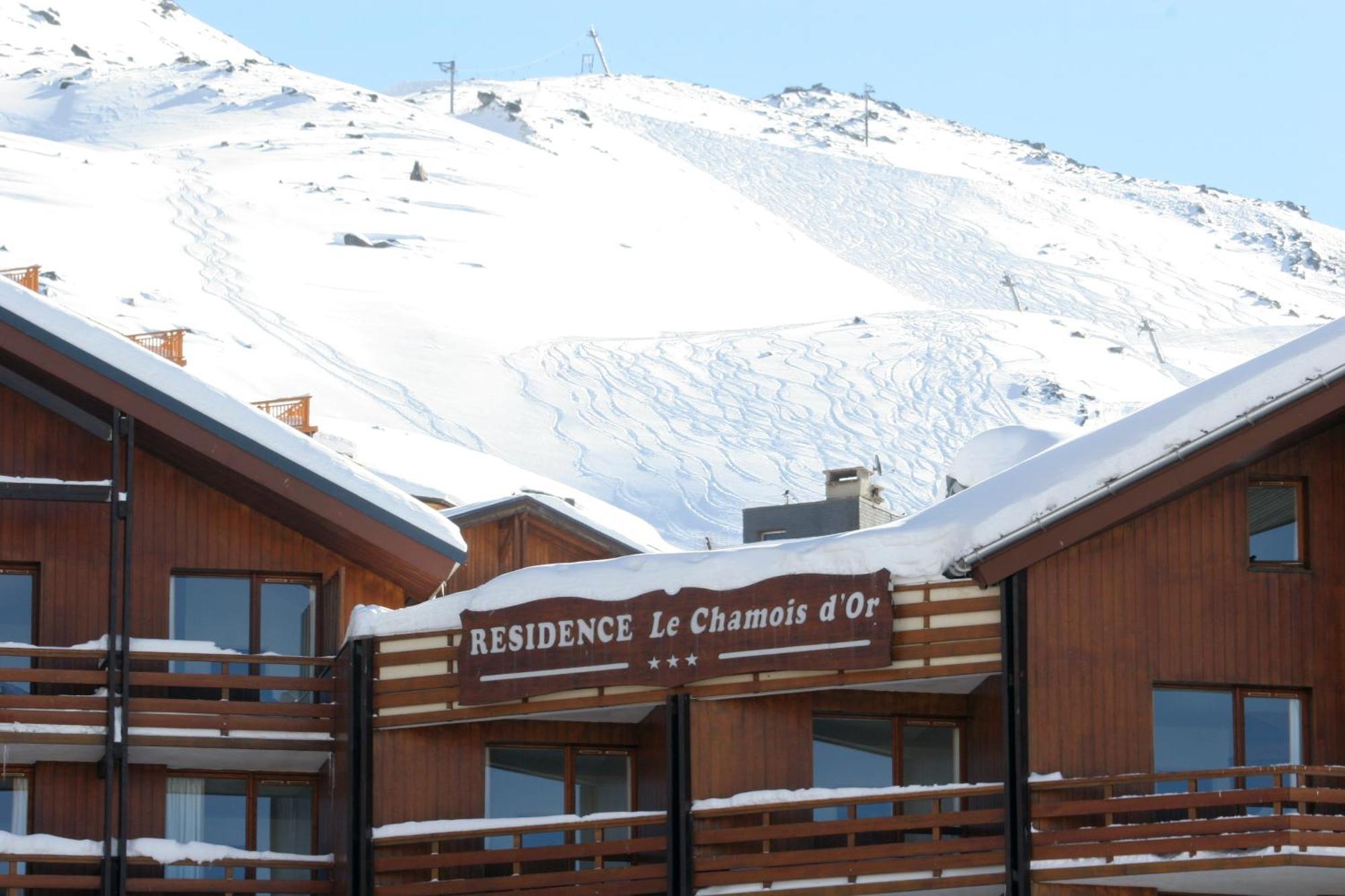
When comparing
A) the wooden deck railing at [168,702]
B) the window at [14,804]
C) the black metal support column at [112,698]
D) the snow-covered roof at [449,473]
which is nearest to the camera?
the black metal support column at [112,698]

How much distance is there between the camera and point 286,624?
27.1 meters

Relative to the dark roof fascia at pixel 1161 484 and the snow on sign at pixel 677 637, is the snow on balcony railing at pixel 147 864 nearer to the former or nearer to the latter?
the snow on sign at pixel 677 637

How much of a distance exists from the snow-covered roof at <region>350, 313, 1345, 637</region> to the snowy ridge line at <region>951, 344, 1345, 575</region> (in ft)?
0.07

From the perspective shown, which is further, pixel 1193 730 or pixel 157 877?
pixel 157 877

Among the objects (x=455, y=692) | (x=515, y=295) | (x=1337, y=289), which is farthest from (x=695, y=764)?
(x=1337, y=289)

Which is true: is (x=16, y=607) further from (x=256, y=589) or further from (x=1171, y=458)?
(x=1171, y=458)

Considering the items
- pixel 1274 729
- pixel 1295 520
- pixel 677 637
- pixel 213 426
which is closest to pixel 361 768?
pixel 677 637

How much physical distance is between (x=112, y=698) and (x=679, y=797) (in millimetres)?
6238

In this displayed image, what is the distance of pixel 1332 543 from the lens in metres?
24.0

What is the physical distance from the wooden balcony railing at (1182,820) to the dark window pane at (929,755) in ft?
7.45

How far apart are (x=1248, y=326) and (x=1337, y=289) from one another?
27.5 m

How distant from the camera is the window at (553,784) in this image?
2552cm

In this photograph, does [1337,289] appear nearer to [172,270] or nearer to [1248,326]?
[1248,326]

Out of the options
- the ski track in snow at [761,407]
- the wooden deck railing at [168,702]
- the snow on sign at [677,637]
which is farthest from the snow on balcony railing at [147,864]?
the ski track in snow at [761,407]
